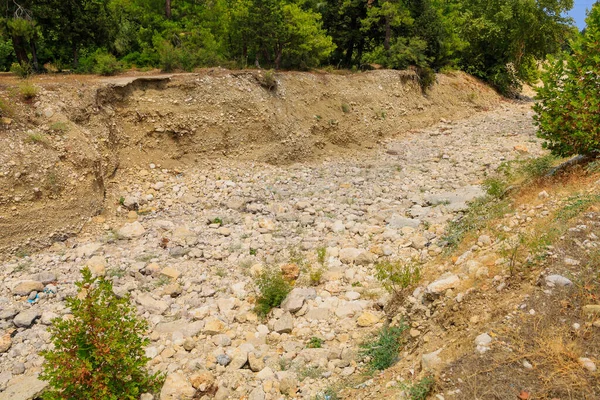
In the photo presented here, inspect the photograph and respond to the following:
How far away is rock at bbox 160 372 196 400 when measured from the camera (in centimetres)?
523

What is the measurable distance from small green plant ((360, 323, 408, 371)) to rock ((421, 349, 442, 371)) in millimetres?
703

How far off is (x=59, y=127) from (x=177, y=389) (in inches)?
318

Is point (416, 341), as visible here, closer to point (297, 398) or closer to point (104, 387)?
point (297, 398)

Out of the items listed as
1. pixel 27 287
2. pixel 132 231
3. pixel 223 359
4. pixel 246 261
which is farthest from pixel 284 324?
pixel 132 231

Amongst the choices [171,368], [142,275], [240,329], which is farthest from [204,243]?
[171,368]

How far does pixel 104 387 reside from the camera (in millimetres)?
4523

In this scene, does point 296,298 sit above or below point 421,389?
below

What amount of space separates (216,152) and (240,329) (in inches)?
332

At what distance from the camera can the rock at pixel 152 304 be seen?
7270mm

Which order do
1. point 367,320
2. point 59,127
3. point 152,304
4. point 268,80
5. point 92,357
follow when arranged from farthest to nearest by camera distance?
1. point 268,80
2. point 59,127
3. point 152,304
4. point 367,320
5. point 92,357

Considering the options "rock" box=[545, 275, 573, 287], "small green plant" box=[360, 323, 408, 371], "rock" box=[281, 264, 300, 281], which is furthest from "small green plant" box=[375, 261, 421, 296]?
"rock" box=[545, 275, 573, 287]

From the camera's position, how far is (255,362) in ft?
18.7

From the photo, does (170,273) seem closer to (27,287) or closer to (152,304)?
(152,304)

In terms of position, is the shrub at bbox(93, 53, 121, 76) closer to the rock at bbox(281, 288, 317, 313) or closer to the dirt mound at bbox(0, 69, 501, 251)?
the dirt mound at bbox(0, 69, 501, 251)
